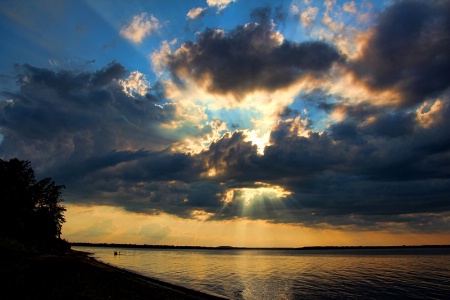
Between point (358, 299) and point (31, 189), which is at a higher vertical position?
point (31, 189)

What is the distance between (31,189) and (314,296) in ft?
283

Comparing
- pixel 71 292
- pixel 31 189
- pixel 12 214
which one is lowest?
→ pixel 71 292

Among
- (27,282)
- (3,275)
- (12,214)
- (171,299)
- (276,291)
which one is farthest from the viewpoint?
(12,214)

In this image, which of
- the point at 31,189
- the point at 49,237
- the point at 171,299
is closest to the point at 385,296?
the point at 171,299

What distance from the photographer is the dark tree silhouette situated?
70.6 m

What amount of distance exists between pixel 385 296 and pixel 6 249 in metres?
56.7

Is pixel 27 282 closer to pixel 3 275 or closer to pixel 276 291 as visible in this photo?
pixel 3 275

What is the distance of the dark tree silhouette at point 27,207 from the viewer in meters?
70.6

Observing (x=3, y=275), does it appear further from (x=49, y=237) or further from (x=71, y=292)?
(x=49, y=237)

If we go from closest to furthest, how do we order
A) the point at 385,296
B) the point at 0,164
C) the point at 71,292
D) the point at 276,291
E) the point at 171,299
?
the point at 71,292
the point at 171,299
the point at 385,296
the point at 276,291
the point at 0,164

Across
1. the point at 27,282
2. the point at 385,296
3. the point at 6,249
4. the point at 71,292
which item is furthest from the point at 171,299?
the point at 385,296

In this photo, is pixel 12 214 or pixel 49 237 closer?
pixel 12 214

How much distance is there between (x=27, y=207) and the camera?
9388 cm

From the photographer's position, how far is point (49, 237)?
9638 centimetres
